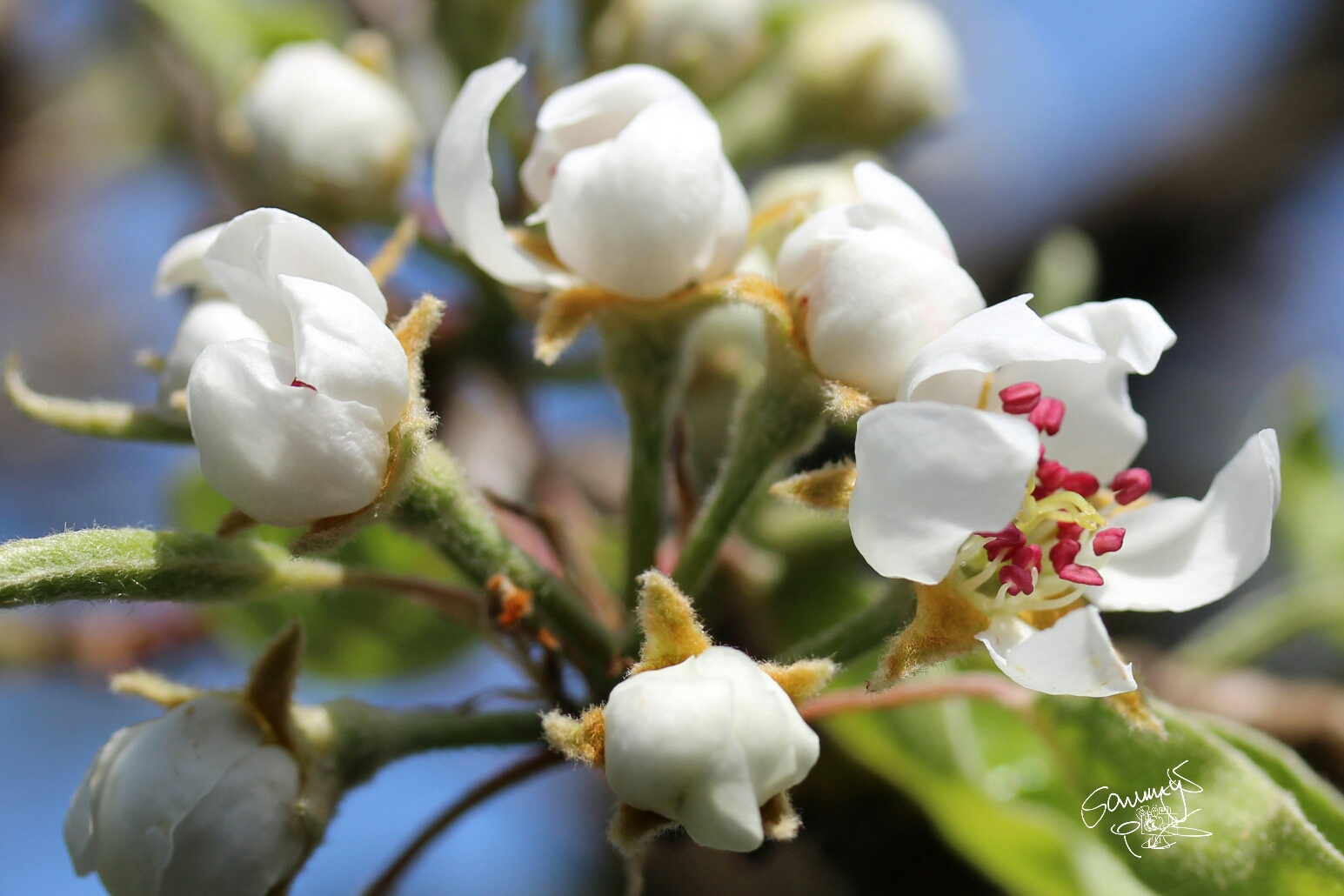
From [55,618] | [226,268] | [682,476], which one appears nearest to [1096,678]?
[682,476]

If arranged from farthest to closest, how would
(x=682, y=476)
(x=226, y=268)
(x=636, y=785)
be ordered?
(x=682, y=476) → (x=226, y=268) → (x=636, y=785)

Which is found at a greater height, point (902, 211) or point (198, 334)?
point (902, 211)

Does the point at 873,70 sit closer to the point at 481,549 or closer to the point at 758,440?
the point at 758,440

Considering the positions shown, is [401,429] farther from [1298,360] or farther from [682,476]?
[1298,360]

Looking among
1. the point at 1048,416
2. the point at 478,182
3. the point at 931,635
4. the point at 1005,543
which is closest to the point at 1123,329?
the point at 1048,416

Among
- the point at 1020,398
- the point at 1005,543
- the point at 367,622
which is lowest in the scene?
the point at 367,622

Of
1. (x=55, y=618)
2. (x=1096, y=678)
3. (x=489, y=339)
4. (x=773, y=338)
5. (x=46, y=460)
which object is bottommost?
(x=46, y=460)

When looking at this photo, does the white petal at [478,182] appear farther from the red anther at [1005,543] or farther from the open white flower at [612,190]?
the red anther at [1005,543]

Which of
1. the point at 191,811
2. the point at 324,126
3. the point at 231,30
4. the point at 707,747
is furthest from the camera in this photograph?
the point at 231,30
